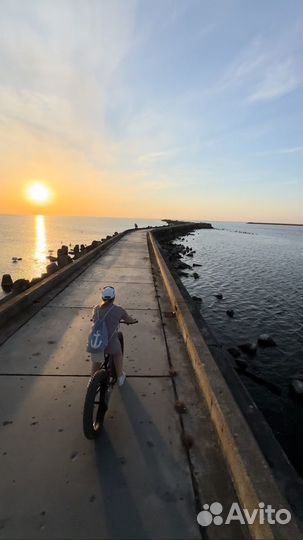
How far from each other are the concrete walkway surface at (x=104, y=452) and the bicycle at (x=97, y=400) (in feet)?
0.57

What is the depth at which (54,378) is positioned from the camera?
476 centimetres

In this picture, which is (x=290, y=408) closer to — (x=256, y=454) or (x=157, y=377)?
(x=157, y=377)

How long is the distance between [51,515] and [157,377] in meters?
2.49

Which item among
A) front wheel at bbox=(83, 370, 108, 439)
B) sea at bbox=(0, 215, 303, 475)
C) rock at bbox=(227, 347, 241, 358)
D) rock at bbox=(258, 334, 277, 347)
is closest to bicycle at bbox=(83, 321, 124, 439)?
front wheel at bbox=(83, 370, 108, 439)

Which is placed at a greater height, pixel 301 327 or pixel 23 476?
pixel 23 476

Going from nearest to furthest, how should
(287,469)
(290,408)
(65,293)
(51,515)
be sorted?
(51,515) → (287,469) → (290,408) → (65,293)

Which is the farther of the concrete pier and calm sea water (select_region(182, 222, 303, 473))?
calm sea water (select_region(182, 222, 303, 473))

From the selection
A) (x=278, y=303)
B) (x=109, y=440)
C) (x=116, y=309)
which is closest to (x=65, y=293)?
(x=116, y=309)

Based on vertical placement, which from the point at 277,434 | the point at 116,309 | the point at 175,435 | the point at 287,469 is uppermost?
the point at 116,309

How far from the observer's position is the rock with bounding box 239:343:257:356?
9.85 meters

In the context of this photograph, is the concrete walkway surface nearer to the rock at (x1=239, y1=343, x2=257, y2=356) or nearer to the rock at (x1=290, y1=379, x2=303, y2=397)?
the rock at (x1=290, y1=379, x2=303, y2=397)

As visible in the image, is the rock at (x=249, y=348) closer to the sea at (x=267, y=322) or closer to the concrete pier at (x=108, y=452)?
the sea at (x=267, y=322)

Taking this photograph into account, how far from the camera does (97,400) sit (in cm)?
381

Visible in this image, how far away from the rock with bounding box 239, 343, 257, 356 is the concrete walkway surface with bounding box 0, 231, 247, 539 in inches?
180
